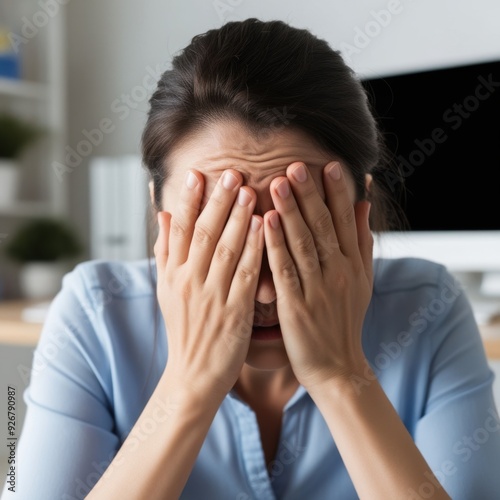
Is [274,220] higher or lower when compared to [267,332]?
higher

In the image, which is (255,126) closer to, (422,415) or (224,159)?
(224,159)

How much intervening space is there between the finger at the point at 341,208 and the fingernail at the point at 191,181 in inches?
5.5

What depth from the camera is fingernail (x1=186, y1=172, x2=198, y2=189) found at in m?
0.73

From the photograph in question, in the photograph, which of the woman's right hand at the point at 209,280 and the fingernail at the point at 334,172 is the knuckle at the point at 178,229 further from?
the fingernail at the point at 334,172

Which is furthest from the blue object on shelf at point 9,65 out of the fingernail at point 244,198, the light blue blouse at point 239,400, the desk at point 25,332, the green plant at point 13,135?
the fingernail at point 244,198

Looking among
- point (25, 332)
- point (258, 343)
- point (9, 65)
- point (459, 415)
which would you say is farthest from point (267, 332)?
point (9, 65)

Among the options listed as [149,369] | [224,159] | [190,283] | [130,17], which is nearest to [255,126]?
[224,159]

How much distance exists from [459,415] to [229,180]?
1.29ft

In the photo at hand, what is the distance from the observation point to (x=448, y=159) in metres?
1.59

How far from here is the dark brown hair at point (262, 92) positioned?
0.74 meters

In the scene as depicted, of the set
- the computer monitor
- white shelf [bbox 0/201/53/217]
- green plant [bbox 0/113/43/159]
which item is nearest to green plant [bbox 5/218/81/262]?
white shelf [bbox 0/201/53/217]

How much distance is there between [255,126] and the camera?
0.75 metres

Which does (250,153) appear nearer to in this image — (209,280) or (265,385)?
(209,280)

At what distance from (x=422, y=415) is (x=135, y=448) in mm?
372
